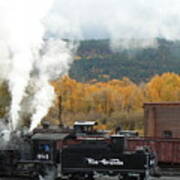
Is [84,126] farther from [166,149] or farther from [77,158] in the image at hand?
[77,158]

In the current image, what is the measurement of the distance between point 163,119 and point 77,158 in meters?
12.4

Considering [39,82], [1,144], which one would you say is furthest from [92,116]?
[1,144]

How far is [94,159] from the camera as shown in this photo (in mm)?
17656

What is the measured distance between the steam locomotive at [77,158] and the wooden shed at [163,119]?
34.3 ft

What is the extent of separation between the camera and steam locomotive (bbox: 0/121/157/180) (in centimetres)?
1738

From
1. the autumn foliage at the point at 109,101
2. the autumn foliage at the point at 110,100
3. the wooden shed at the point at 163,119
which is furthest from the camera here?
the autumn foliage at the point at 110,100

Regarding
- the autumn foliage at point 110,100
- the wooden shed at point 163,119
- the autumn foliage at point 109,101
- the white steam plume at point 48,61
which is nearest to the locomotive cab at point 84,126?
the wooden shed at point 163,119

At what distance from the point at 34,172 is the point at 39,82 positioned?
90.9 ft

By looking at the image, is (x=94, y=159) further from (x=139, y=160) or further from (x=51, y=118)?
(x=51, y=118)

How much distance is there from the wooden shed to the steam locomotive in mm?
10458

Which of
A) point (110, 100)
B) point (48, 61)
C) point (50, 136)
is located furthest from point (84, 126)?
point (110, 100)

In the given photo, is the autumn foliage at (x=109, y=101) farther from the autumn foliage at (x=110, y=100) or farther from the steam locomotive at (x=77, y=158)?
the steam locomotive at (x=77, y=158)

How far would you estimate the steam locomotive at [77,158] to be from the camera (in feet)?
57.0

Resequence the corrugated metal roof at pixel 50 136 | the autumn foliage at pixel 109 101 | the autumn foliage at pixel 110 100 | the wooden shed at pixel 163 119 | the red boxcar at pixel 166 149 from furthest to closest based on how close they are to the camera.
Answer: the autumn foliage at pixel 110 100, the autumn foliage at pixel 109 101, the wooden shed at pixel 163 119, the red boxcar at pixel 166 149, the corrugated metal roof at pixel 50 136
